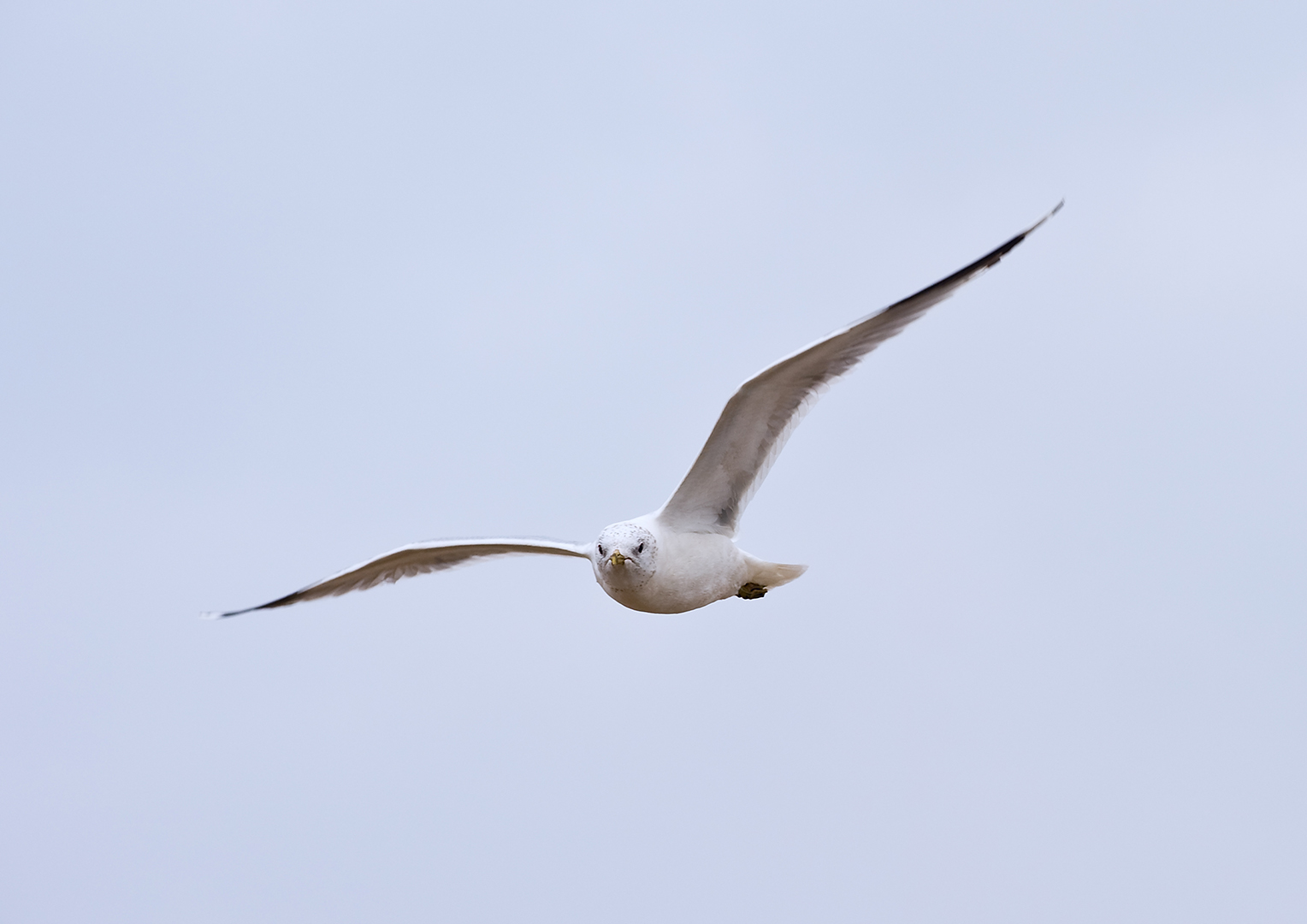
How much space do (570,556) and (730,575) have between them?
1.05m

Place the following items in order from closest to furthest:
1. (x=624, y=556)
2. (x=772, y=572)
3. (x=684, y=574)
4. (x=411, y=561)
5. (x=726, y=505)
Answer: (x=624, y=556) → (x=684, y=574) → (x=726, y=505) → (x=772, y=572) → (x=411, y=561)

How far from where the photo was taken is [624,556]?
299 inches

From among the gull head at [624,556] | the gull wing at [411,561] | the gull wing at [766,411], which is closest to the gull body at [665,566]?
the gull head at [624,556]

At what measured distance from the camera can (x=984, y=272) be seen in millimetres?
7168

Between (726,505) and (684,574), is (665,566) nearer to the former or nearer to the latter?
(684,574)

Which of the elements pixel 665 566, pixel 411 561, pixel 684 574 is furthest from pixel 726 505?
pixel 411 561

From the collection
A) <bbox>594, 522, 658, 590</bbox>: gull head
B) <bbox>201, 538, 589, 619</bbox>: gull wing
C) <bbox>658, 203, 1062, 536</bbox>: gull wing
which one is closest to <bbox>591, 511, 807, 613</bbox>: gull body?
<bbox>594, 522, 658, 590</bbox>: gull head

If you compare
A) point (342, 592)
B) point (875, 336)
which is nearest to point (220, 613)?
point (342, 592)

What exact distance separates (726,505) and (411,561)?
2496 millimetres

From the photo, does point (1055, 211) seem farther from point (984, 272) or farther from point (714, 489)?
point (714, 489)

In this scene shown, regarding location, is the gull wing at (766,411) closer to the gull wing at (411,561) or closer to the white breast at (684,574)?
the white breast at (684,574)

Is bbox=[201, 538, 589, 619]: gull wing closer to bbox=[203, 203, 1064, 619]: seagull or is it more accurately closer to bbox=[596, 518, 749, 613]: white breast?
bbox=[203, 203, 1064, 619]: seagull

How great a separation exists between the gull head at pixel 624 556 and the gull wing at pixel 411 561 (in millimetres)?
807

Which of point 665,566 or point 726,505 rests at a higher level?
point 726,505
